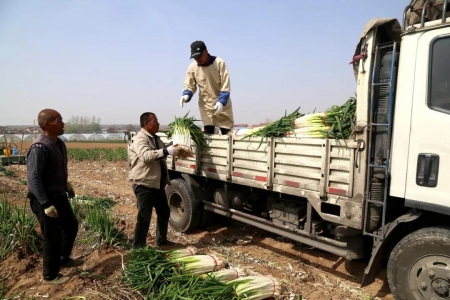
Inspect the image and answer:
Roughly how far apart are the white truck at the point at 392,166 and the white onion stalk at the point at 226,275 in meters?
0.97

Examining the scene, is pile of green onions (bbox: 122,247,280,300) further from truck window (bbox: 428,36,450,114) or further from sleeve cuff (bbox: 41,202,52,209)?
truck window (bbox: 428,36,450,114)

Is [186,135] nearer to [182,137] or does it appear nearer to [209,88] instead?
[182,137]

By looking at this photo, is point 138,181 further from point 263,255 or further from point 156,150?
point 263,255

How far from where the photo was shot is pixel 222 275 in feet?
11.4

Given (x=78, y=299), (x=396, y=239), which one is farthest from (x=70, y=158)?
(x=396, y=239)

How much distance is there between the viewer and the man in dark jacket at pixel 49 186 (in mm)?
3596

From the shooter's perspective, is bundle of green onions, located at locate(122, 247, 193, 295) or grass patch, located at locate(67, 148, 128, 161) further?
grass patch, located at locate(67, 148, 128, 161)

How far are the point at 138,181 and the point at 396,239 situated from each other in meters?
3.31

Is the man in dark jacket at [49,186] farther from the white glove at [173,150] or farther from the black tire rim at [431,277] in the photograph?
the black tire rim at [431,277]

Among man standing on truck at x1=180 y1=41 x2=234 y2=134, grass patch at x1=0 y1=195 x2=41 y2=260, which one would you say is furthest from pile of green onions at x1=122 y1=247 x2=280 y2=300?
man standing on truck at x1=180 y1=41 x2=234 y2=134

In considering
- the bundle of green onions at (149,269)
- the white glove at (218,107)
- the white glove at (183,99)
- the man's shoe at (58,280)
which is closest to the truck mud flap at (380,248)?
the bundle of green onions at (149,269)

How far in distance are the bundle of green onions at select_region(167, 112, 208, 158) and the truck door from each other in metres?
2.94

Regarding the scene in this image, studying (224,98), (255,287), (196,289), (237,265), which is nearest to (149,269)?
(196,289)

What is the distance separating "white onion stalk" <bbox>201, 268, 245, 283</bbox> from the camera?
11.2 ft
